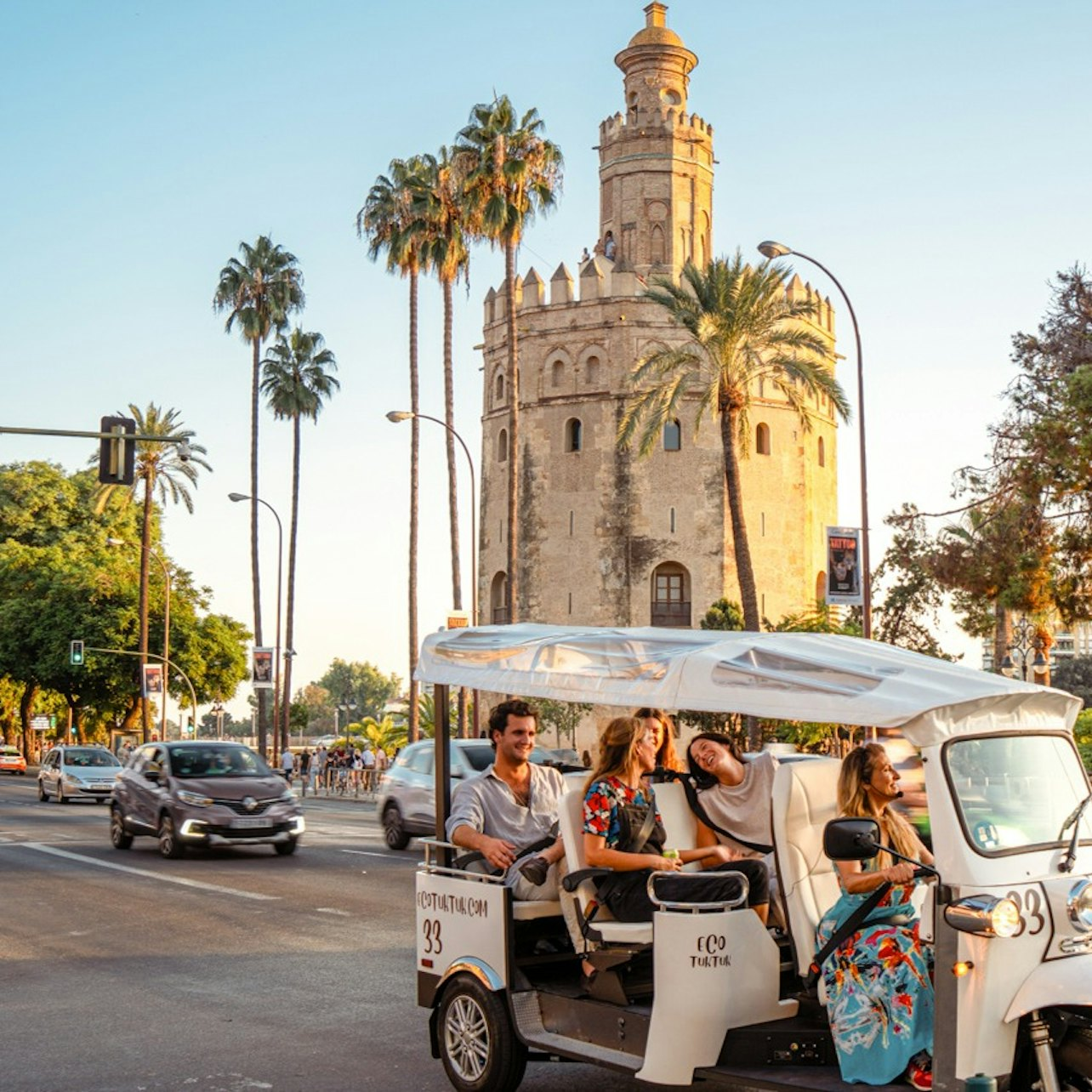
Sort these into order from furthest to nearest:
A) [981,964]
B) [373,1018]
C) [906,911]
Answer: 1. [373,1018]
2. [906,911]
3. [981,964]

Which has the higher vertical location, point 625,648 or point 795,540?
point 795,540

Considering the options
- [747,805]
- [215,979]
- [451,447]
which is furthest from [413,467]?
[747,805]

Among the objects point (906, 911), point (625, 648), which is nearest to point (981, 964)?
point (906, 911)

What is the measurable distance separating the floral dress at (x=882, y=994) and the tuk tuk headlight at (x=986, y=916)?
1.32ft

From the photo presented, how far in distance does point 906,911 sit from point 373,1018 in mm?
4626

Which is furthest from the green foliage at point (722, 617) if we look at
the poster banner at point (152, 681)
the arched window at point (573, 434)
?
the poster banner at point (152, 681)

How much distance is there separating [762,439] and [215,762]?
4149 centimetres

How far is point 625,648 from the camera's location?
22.5 feet

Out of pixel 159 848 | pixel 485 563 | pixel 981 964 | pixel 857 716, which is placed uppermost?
pixel 485 563

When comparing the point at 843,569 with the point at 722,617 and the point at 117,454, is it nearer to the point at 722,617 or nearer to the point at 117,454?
the point at 117,454

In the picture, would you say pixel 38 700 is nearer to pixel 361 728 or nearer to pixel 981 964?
pixel 361 728

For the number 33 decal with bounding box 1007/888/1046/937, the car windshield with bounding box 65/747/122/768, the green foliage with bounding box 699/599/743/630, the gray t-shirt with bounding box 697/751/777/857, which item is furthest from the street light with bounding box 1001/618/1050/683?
the number 33 decal with bounding box 1007/888/1046/937

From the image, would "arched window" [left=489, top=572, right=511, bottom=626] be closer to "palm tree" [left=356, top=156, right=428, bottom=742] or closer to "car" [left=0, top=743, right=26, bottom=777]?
"palm tree" [left=356, top=156, right=428, bottom=742]

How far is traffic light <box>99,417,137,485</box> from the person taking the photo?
75.1 feet
